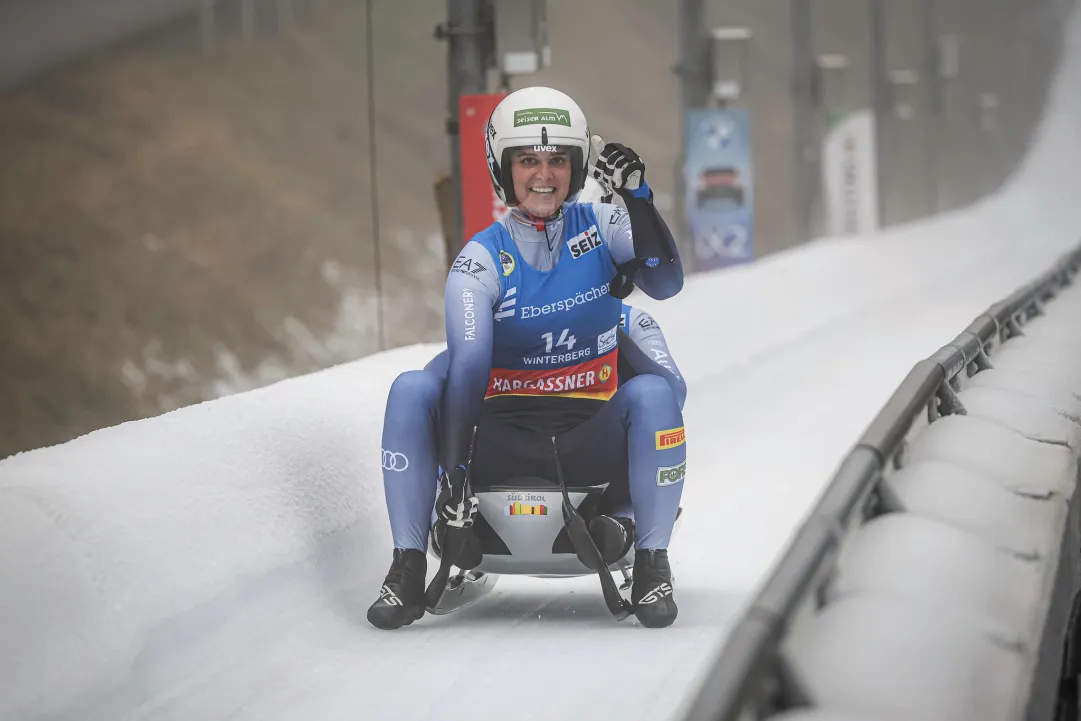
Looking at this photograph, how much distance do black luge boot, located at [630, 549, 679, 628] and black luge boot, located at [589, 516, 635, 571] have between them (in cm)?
6

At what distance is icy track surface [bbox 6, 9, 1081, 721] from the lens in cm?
320

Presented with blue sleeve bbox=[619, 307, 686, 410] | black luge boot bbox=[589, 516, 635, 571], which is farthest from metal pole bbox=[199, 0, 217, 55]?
black luge boot bbox=[589, 516, 635, 571]

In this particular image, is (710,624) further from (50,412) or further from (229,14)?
(229,14)

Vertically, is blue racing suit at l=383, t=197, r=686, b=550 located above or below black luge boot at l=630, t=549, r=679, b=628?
above

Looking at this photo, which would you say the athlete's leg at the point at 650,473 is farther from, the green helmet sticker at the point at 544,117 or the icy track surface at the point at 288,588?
the green helmet sticker at the point at 544,117

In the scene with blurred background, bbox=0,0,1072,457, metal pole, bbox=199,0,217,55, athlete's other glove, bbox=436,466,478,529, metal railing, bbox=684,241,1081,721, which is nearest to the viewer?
metal railing, bbox=684,241,1081,721

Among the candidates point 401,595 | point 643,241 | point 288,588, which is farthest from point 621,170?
point 288,588

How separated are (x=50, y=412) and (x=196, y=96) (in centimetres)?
1137

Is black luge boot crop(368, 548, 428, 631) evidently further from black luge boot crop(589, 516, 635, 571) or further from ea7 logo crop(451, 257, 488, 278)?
ea7 logo crop(451, 257, 488, 278)

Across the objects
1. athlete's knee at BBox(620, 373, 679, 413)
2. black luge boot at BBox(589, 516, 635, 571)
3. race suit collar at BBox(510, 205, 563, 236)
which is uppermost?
race suit collar at BBox(510, 205, 563, 236)

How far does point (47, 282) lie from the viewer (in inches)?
992

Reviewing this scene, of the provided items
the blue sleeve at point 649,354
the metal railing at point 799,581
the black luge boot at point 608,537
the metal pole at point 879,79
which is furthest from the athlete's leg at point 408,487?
the metal pole at point 879,79

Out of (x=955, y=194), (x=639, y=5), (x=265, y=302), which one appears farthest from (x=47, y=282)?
(x=955, y=194)

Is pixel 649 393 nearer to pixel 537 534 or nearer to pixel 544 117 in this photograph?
pixel 537 534
